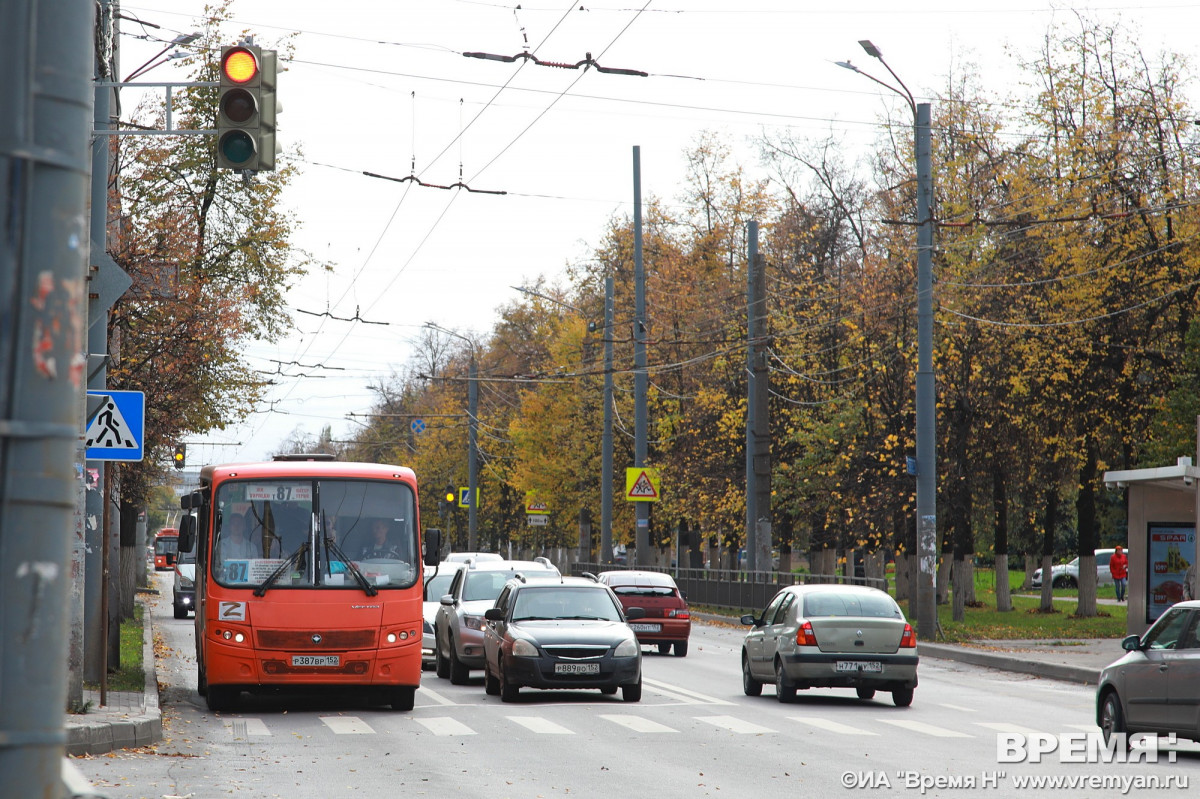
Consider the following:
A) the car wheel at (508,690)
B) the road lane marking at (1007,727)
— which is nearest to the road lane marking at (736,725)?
the road lane marking at (1007,727)

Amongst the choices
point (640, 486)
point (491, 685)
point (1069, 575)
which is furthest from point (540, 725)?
point (1069, 575)

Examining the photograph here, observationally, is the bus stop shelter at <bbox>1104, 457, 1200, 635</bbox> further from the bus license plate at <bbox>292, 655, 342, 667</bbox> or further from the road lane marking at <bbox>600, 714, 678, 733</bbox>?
the bus license plate at <bbox>292, 655, 342, 667</bbox>

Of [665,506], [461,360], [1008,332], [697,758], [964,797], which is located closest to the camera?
[964,797]

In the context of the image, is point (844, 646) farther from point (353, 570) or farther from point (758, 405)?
point (758, 405)

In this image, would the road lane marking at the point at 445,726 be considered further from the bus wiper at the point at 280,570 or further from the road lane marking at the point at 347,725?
the bus wiper at the point at 280,570

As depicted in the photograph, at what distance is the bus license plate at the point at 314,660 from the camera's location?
1697 centimetres

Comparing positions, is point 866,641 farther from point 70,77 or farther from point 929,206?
point 70,77

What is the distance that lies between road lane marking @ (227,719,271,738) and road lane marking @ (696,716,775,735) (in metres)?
4.54

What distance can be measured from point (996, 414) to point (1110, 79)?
8.81 meters

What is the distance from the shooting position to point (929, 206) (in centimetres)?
2662

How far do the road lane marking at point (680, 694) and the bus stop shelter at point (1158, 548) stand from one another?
9.42 m

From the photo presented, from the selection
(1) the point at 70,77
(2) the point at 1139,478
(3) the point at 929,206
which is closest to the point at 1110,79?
(3) the point at 929,206

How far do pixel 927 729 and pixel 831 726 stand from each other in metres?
0.96

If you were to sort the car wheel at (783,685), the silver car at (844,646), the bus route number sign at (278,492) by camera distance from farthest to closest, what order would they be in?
the car wheel at (783,685), the silver car at (844,646), the bus route number sign at (278,492)
